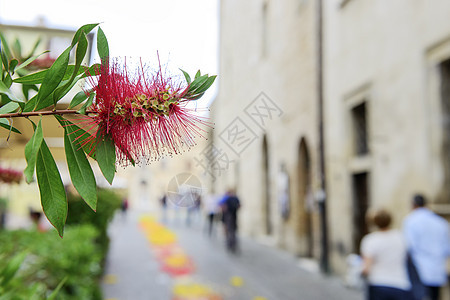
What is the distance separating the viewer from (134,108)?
755 mm

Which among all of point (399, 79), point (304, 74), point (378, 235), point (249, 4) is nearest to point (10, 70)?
point (378, 235)

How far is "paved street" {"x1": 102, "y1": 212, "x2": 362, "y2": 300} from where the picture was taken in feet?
24.4

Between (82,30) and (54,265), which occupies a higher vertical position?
(82,30)

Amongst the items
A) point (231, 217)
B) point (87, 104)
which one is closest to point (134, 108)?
point (87, 104)

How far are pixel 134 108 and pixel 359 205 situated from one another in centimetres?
870

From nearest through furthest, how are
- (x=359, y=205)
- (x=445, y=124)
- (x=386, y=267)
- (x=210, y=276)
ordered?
(x=386, y=267) → (x=445, y=124) → (x=359, y=205) → (x=210, y=276)

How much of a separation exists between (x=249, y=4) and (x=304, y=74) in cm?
656

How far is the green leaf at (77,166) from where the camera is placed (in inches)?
30.3

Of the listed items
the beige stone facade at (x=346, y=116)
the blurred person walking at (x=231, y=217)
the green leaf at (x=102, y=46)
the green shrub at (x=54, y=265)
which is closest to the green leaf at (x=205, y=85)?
the green leaf at (x=102, y=46)

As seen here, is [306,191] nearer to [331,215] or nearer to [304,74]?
[331,215]

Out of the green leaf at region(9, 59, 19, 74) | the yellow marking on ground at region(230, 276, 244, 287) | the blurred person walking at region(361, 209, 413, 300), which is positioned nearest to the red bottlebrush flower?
the green leaf at region(9, 59, 19, 74)

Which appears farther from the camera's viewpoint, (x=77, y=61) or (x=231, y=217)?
(x=231, y=217)

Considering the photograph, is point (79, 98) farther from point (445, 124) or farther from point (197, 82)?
point (445, 124)

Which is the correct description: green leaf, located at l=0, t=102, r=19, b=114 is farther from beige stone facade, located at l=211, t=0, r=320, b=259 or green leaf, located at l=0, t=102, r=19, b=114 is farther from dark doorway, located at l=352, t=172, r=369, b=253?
dark doorway, located at l=352, t=172, r=369, b=253
